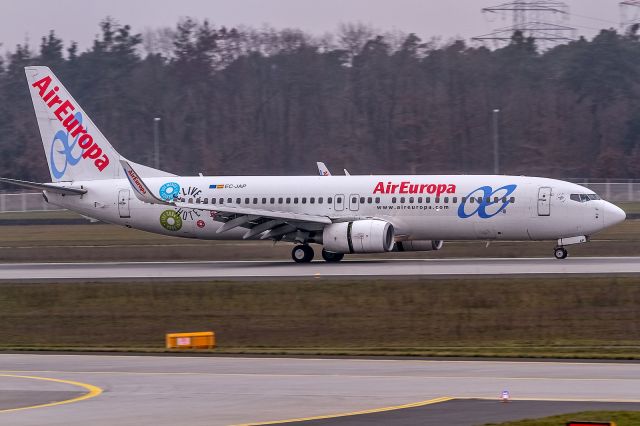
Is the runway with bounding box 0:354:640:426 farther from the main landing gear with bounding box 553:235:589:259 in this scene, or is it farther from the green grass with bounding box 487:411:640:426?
the main landing gear with bounding box 553:235:589:259

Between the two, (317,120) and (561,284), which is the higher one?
(317,120)

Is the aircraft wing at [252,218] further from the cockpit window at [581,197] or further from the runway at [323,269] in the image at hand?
the cockpit window at [581,197]

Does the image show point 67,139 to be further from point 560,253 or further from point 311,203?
point 560,253

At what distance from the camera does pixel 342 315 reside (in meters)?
32.8

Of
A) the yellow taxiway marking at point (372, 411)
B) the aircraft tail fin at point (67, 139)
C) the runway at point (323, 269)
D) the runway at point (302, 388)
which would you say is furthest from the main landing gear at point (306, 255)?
the yellow taxiway marking at point (372, 411)

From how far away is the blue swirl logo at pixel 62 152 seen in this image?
49750mm

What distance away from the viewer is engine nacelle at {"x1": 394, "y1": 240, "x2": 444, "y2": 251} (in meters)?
46.2

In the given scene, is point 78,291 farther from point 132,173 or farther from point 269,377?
point 269,377

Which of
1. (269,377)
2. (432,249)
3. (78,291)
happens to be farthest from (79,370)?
(432,249)

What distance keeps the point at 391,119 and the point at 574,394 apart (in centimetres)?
9023

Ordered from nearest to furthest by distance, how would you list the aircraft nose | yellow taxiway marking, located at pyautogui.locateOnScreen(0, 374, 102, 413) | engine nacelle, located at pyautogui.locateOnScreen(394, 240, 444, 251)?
yellow taxiway marking, located at pyautogui.locateOnScreen(0, 374, 102, 413) → the aircraft nose → engine nacelle, located at pyautogui.locateOnScreen(394, 240, 444, 251)

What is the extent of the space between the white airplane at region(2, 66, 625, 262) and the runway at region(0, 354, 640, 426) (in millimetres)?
21168

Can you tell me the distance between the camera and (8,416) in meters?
17.1

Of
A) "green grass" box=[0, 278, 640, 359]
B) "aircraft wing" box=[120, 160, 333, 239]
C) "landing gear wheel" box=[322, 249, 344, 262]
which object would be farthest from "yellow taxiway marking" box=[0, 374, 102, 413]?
"landing gear wheel" box=[322, 249, 344, 262]
